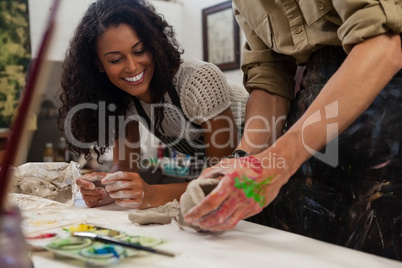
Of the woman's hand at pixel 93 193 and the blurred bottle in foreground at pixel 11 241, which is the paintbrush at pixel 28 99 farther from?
the woman's hand at pixel 93 193

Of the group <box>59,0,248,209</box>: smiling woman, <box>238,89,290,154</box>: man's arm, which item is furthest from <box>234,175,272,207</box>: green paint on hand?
<box>59,0,248,209</box>: smiling woman

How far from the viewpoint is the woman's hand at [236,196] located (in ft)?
2.41

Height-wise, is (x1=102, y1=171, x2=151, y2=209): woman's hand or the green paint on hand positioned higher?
the green paint on hand

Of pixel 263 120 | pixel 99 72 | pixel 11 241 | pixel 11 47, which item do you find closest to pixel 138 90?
pixel 99 72

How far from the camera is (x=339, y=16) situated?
98 centimetres

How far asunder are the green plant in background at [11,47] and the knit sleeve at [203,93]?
223 centimetres

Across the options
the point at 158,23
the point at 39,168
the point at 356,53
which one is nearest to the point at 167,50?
the point at 158,23

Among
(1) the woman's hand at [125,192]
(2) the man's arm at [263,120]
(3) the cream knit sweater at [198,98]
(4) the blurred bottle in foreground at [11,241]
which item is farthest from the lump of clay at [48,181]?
(4) the blurred bottle in foreground at [11,241]

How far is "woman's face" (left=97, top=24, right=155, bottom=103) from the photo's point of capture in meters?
1.48

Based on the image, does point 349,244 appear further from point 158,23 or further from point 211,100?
point 158,23

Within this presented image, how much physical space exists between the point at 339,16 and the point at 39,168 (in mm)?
1031

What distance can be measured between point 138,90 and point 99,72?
9.3 inches

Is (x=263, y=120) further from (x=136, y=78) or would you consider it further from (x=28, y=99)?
(x=28, y=99)

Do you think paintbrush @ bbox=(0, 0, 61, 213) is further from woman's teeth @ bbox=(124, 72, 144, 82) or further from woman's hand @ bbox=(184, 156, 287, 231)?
woman's teeth @ bbox=(124, 72, 144, 82)
